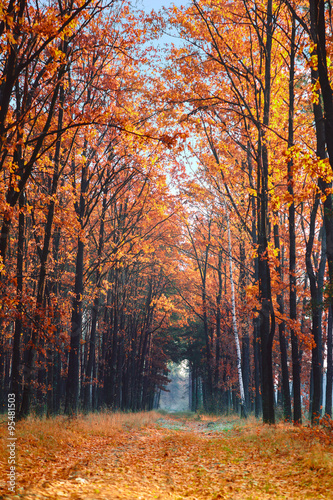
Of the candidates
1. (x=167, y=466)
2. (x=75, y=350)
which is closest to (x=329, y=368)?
(x=75, y=350)

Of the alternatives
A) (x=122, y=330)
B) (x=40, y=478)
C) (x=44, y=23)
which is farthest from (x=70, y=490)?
(x=122, y=330)

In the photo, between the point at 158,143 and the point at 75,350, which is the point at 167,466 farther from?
the point at 158,143

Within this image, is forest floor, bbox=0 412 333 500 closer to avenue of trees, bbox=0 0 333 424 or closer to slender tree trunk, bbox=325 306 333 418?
avenue of trees, bbox=0 0 333 424

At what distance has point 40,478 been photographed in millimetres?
5258

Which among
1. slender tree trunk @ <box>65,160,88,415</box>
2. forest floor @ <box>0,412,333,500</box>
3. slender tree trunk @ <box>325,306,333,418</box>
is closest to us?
forest floor @ <box>0,412,333,500</box>

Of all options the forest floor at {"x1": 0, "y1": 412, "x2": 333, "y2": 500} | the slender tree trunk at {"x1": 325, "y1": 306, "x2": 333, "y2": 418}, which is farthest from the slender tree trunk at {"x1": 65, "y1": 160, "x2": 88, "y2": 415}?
the slender tree trunk at {"x1": 325, "y1": 306, "x2": 333, "y2": 418}

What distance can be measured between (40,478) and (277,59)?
47.3ft

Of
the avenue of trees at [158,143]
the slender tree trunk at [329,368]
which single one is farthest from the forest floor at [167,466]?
the slender tree trunk at [329,368]

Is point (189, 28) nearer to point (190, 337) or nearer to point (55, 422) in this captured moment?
point (55, 422)

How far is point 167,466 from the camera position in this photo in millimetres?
6926

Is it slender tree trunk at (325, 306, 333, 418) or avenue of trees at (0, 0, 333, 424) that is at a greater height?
avenue of trees at (0, 0, 333, 424)

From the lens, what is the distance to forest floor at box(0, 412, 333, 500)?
192 inches

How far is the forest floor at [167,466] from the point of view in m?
4.87

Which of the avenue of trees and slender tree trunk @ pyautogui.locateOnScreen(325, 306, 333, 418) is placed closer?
the avenue of trees
